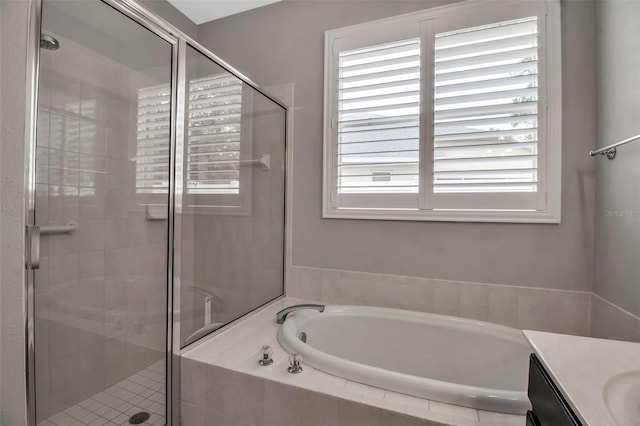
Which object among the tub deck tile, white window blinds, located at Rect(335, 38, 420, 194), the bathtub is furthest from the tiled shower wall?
white window blinds, located at Rect(335, 38, 420, 194)

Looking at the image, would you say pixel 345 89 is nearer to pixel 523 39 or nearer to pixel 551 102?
pixel 523 39

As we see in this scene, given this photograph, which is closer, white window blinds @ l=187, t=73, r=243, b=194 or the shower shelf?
the shower shelf

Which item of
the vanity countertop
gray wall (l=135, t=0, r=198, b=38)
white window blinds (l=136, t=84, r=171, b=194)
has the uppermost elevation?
gray wall (l=135, t=0, r=198, b=38)

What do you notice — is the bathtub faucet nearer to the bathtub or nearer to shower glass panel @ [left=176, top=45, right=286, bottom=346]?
the bathtub

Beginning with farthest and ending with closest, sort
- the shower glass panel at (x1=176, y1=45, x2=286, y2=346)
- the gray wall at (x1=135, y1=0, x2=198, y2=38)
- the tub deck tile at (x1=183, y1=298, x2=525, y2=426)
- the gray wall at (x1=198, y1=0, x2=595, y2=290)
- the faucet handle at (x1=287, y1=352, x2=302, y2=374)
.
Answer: the gray wall at (x1=135, y1=0, x2=198, y2=38), the gray wall at (x1=198, y1=0, x2=595, y2=290), the shower glass panel at (x1=176, y1=45, x2=286, y2=346), the faucet handle at (x1=287, y1=352, x2=302, y2=374), the tub deck tile at (x1=183, y1=298, x2=525, y2=426)

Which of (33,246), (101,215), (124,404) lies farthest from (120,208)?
(124,404)

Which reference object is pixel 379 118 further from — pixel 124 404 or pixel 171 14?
pixel 124 404

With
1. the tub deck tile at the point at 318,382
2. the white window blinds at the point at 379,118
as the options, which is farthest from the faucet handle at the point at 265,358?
the white window blinds at the point at 379,118

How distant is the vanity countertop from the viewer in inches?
20.5

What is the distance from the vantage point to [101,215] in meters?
1.15

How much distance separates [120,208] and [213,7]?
184cm

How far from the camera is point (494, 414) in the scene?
3.22 ft

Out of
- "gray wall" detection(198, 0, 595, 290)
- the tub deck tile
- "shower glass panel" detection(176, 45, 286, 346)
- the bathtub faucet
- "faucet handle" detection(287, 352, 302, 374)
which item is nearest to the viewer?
the tub deck tile

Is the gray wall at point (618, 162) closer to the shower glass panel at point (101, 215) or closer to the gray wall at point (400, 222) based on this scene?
the gray wall at point (400, 222)
